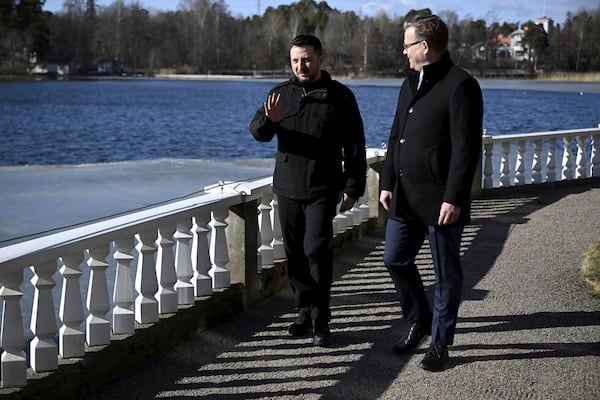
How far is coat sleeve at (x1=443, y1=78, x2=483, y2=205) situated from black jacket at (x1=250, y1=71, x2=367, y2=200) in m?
0.83

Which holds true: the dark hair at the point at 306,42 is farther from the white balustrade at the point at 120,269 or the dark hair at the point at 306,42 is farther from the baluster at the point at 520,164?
the baluster at the point at 520,164

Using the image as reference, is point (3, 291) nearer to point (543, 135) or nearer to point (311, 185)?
point (311, 185)

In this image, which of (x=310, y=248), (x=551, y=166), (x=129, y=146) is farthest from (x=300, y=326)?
(x=129, y=146)

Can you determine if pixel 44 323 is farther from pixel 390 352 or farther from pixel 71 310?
pixel 390 352

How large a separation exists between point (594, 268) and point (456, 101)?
3454 mm

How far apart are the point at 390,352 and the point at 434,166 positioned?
4.02 feet

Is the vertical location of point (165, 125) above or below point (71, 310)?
below

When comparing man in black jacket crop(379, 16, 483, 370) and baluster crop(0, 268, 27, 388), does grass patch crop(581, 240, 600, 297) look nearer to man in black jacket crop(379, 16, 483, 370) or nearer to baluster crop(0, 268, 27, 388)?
man in black jacket crop(379, 16, 483, 370)

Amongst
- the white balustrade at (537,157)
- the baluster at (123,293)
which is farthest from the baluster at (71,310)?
the white balustrade at (537,157)

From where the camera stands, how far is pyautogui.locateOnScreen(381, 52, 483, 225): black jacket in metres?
5.41

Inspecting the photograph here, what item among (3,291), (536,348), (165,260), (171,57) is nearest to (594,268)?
(536,348)

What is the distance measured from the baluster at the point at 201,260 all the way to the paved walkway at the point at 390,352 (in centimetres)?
29

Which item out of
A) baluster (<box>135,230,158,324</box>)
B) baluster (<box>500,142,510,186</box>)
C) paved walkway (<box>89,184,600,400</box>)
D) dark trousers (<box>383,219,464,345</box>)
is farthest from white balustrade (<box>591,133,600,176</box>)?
baluster (<box>135,230,158,324</box>)

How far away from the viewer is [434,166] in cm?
557
